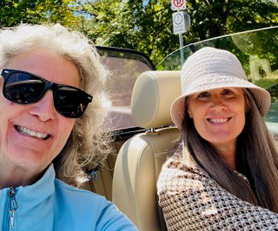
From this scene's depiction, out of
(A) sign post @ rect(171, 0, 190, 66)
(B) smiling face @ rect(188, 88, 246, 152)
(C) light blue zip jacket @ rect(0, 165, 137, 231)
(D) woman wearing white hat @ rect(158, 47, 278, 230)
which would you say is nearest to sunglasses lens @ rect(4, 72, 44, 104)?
(C) light blue zip jacket @ rect(0, 165, 137, 231)

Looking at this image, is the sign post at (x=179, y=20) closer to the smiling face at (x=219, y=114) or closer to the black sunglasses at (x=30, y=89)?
the smiling face at (x=219, y=114)

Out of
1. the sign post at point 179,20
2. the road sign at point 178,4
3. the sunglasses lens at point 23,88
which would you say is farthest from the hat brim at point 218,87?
the road sign at point 178,4

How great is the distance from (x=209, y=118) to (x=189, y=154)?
21 cm

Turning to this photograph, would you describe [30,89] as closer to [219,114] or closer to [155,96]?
[155,96]

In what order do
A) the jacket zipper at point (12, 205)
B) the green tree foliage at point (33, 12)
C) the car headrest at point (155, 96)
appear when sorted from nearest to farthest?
the jacket zipper at point (12, 205) < the car headrest at point (155, 96) < the green tree foliage at point (33, 12)

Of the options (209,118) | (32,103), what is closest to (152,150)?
(209,118)

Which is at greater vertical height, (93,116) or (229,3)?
(229,3)

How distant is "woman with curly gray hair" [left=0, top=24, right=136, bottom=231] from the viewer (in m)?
1.16

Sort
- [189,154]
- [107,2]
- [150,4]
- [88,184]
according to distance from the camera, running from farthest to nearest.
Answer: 1. [107,2]
2. [150,4]
3. [88,184]
4. [189,154]

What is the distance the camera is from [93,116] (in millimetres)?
1507

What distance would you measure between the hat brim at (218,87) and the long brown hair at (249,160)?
40 mm

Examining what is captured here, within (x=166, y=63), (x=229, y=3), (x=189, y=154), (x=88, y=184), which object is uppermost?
(x=229, y=3)

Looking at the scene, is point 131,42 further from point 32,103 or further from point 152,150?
point 32,103

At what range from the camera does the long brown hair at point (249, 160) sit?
1.67 meters
